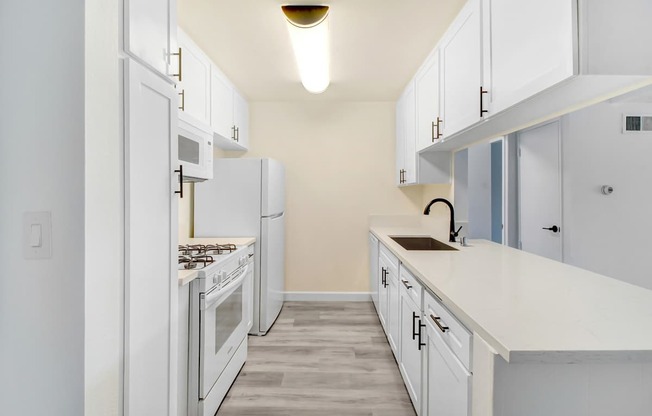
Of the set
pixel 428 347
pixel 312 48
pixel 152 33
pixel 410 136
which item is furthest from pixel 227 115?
pixel 428 347

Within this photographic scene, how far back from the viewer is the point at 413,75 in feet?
9.96

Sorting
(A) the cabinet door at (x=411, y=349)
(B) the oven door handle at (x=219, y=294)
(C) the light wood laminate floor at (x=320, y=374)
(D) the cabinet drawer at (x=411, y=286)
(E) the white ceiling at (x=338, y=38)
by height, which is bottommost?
(C) the light wood laminate floor at (x=320, y=374)

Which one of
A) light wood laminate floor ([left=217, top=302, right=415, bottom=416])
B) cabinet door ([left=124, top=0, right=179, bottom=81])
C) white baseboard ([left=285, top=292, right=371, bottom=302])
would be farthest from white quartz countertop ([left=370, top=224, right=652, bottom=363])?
white baseboard ([left=285, top=292, right=371, bottom=302])

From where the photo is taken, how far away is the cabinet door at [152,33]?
1040mm

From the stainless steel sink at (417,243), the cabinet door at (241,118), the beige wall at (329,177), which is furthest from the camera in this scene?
the beige wall at (329,177)

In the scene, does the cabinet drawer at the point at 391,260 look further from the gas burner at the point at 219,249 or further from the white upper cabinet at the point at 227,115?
the white upper cabinet at the point at 227,115

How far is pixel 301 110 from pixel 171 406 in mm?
3264

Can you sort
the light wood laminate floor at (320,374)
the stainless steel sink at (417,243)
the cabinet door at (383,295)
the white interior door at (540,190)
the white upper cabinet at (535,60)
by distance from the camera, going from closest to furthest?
the white upper cabinet at (535,60) → the white interior door at (540,190) → the light wood laminate floor at (320,374) → the cabinet door at (383,295) → the stainless steel sink at (417,243)

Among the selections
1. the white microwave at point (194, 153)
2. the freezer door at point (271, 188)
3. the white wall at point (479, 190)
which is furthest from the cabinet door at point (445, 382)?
the freezer door at point (271, 188)
